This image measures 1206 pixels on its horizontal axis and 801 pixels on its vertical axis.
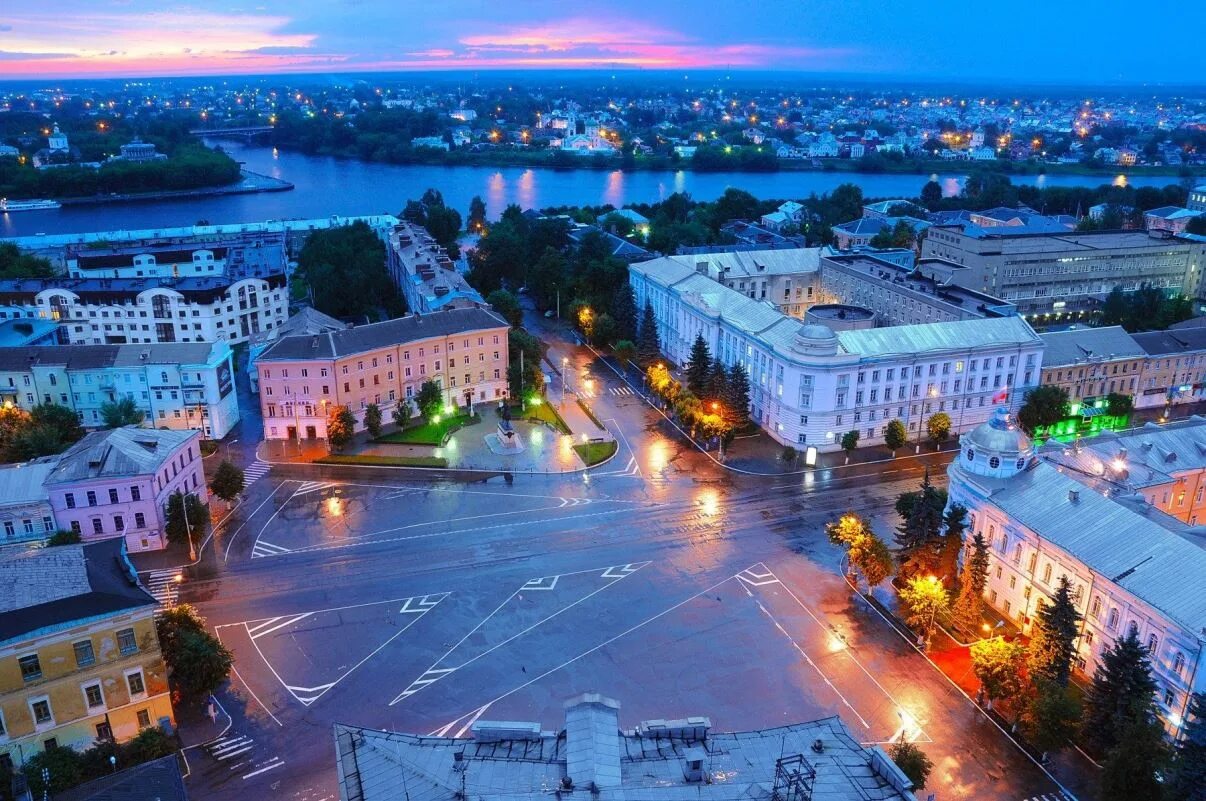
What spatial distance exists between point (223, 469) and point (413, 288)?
38169mm

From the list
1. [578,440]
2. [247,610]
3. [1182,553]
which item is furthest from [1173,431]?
[247,610]

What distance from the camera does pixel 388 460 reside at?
191ft

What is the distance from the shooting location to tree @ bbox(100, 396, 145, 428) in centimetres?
5566

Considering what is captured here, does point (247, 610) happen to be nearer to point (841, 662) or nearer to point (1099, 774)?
point (841, 662)

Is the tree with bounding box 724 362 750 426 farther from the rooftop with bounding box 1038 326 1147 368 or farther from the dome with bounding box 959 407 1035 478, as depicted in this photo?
the rooftop with bounding box 1038 326 1147 368

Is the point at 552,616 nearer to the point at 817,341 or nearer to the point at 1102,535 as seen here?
the point at 1102,535

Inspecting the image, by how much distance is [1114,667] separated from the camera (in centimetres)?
3098

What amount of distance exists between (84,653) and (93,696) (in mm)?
1817

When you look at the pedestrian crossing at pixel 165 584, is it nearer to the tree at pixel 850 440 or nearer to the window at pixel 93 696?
the window at pixel 93 696

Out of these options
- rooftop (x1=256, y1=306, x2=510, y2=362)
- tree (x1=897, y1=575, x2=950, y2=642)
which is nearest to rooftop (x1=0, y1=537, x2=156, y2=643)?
rooftop (x1=256, y1=306, x2=510, y2=362)

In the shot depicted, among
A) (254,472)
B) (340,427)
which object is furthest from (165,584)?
(340,427)

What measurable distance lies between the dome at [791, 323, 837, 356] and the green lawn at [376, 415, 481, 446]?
83.0 ft

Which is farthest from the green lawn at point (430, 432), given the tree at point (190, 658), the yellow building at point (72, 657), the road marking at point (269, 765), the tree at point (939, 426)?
the tree at point (939, 426)

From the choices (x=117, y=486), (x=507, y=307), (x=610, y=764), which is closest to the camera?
(x=610, y=764)
